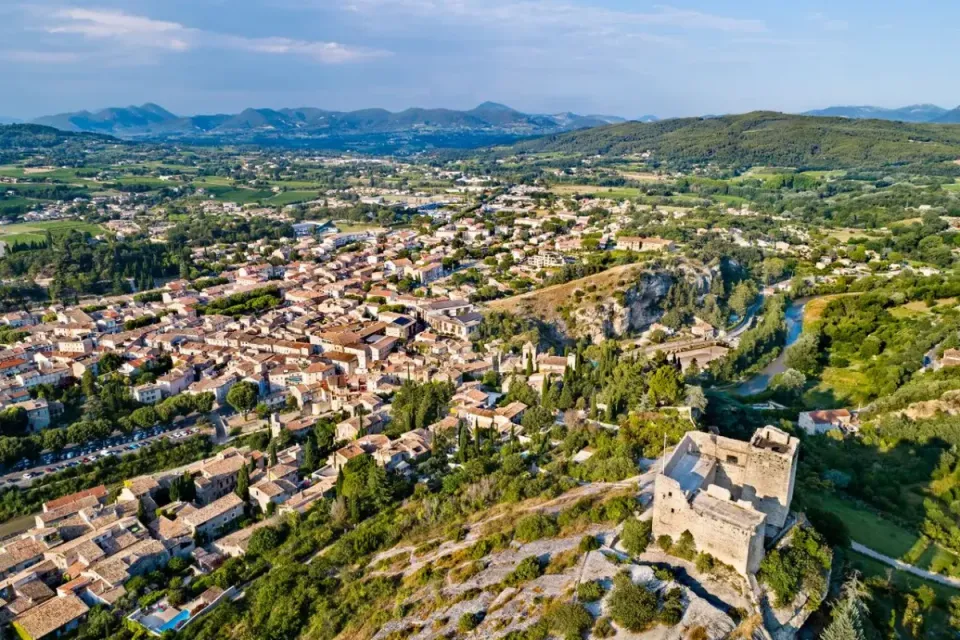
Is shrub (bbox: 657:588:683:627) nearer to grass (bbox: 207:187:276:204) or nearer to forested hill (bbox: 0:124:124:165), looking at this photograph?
grass (bbox: 207:187:276:204)

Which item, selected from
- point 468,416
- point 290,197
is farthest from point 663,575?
point 290,197

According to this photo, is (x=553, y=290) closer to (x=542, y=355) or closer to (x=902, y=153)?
(x=542, y=355)

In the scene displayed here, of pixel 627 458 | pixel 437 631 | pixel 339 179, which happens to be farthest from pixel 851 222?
pixel 339 179

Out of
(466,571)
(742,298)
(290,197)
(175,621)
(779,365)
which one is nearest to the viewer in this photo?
(466,571)

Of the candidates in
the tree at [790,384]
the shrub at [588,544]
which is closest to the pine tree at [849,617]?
the shrub at [588,544]

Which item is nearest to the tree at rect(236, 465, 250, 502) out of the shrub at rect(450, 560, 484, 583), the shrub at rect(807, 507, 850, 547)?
the shrub at rect(450, 560, 484, 583)

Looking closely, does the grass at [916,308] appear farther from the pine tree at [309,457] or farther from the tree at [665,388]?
the pine tree at [309,457]

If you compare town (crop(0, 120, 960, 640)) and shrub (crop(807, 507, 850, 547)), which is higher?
shrub (crop(807, 507, 850, 547))

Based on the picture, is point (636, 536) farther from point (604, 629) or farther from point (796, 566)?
point (796, 566)
